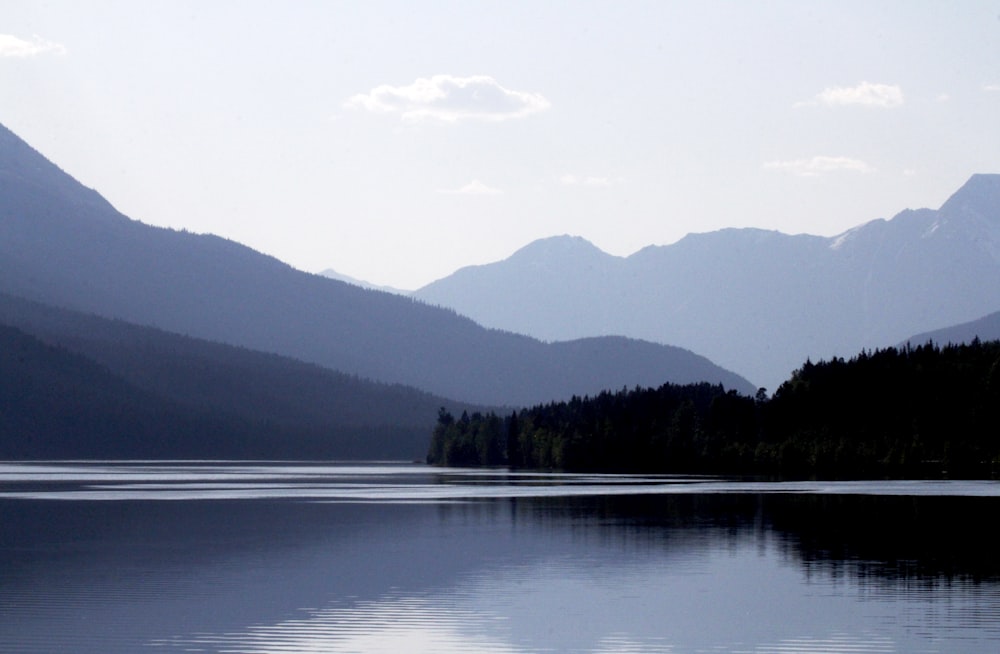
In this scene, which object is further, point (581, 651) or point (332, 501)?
point (332, 501)

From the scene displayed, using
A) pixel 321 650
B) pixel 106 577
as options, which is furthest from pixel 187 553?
pixel 321 650

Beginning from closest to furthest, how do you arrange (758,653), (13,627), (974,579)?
(758,653) < (13,627) < (974,579)

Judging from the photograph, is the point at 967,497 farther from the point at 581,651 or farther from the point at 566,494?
the point at 581,651

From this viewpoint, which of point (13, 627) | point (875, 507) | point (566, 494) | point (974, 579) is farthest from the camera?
point (566, 494)

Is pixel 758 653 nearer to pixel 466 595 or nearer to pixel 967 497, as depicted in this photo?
pixel 466 595

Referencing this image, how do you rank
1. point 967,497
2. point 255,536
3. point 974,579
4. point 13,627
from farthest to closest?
point 967,497 → point 255,536 → point 974,579 → point 13,627

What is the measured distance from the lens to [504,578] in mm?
61156

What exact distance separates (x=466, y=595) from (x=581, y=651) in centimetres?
1258

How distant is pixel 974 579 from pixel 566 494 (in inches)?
2850

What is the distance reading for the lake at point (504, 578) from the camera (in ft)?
152

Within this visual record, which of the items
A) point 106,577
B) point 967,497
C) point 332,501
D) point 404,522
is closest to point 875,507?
point 967,497

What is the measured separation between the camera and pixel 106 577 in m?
60.9

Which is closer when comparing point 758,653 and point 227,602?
point 758,653

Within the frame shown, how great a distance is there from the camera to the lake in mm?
46375
